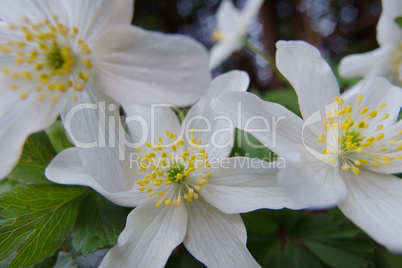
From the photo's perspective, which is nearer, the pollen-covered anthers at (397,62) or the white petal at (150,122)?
the white petal at (150,122)

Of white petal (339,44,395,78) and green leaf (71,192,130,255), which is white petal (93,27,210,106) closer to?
green leaf (71,192,130,255)

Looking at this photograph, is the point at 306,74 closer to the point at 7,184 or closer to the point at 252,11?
the point at 7,184

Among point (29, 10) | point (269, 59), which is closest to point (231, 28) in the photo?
point (269, 59)

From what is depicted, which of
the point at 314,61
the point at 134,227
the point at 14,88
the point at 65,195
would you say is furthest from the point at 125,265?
the point at 314,61

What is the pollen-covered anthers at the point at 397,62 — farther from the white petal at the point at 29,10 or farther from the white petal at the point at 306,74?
the white petal at the point at 29,10

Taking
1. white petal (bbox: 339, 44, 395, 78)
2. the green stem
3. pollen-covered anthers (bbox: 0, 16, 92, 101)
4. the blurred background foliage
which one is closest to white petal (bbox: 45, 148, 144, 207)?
pollen-covered anthers (bbox: 0, 16, 92, 101)

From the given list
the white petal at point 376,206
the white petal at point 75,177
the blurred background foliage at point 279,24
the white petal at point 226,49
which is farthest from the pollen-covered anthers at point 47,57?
the blurred background foliage at point 279,24

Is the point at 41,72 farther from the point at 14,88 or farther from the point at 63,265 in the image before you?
the point at 63,265
